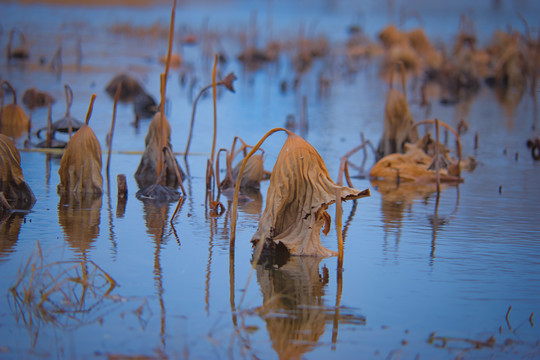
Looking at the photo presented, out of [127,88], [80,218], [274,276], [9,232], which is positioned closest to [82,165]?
[80,218]

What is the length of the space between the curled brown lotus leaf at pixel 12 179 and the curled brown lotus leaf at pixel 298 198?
234cm

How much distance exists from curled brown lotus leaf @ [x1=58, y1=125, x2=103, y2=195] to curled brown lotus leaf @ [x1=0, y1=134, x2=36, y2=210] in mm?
410

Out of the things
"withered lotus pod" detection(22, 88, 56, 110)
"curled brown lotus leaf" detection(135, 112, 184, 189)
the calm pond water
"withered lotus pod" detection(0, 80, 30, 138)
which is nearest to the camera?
the calm pond water

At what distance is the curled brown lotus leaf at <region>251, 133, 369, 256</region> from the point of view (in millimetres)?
5125

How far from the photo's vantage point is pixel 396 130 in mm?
9148

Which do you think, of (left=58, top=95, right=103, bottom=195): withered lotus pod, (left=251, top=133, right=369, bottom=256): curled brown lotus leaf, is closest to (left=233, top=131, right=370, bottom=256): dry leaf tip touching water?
(left=251, top=133, right=369, bottom=256): curled brown lotus leaf

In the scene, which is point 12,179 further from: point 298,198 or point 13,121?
point 13,121

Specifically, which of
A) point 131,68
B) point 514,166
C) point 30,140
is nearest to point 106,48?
point 131,68

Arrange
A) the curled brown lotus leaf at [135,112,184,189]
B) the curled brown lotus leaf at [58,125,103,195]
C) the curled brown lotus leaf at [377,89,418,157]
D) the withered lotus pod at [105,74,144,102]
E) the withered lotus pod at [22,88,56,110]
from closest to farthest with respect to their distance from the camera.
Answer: the curled brown lotus leaf at [58,125,103,195] → the curled brown lotus leaf at [135,112,184,189] → the curled brown lotus leaf at [377,89,418,157] → the withered lotus pod at [22,88,56,110] → the withered lotus pod at [105,74,144,102]

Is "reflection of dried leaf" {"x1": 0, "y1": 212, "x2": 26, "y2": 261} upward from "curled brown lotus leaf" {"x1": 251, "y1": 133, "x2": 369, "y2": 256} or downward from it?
downward

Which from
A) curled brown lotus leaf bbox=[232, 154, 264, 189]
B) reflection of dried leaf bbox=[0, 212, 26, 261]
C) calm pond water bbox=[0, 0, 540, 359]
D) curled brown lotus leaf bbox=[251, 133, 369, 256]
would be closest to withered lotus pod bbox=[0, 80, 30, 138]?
calm pond water bbox=[0, 0, 540, 359]

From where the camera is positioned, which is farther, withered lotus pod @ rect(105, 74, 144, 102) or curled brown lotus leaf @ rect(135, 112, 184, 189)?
withered lotus pod @ rect(105, 74, 144, 102)

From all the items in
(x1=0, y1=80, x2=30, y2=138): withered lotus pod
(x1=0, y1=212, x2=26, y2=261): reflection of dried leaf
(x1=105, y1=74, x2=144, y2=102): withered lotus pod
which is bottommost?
(x1=0, y1=212, x2=26, y2=261): reflection of dried leaf

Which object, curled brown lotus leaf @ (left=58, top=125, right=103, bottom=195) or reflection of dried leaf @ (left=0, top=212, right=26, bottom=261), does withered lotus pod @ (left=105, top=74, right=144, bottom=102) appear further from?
reflection of dried leaf @ (left=0, top=212, right=26, bottom=261)
